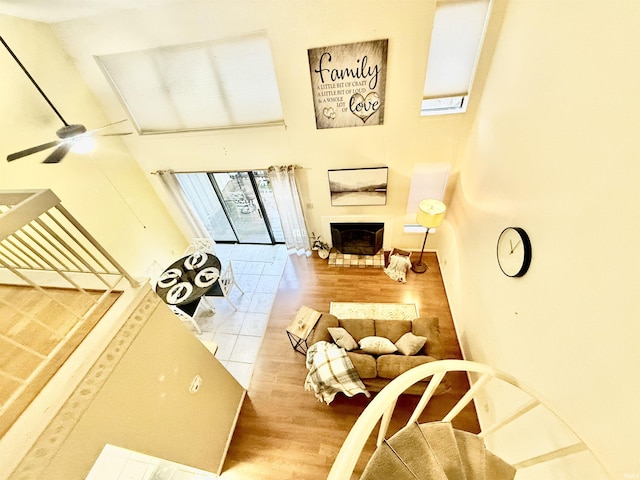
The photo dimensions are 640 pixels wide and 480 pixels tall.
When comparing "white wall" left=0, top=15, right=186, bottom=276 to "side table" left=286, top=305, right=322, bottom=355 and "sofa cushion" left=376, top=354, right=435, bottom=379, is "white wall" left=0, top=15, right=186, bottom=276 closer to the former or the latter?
"side table" left=286, top=305, right=322, bottom=355

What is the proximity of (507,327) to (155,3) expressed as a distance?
509 cm

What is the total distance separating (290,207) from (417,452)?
401 centimetres

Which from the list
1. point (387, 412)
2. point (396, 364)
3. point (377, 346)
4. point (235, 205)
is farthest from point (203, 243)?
point (387, 412)

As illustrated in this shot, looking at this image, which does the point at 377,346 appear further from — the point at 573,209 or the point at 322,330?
the point at 573,209

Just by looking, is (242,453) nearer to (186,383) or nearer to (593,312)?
(186,383)

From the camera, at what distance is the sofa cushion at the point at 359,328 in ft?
11.6

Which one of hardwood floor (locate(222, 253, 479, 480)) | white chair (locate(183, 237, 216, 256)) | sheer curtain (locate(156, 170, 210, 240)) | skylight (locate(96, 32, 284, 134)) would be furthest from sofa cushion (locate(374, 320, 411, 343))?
sheer curtain (locate(156, 170, 210, 240))

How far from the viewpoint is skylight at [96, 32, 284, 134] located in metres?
3.29

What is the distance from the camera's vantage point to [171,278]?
4.32 m

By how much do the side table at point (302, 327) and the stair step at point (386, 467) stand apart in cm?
223

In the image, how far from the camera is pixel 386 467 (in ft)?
4.39

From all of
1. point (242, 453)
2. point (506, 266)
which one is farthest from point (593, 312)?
point (242, 453)

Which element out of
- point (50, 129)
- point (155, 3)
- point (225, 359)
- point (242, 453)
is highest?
point (155, 3)

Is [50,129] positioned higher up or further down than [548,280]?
higher up
